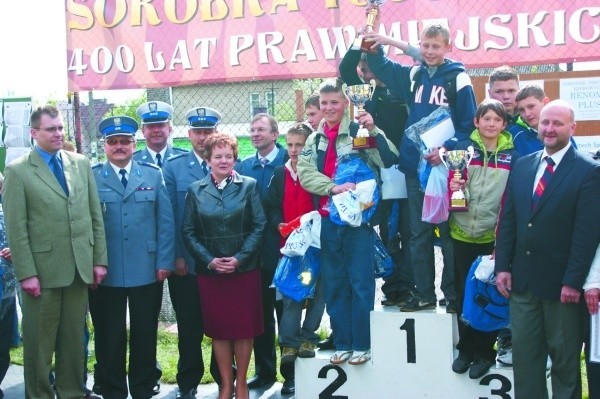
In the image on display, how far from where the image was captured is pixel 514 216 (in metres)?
4.35

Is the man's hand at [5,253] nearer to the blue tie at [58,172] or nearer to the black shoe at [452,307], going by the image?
the blue tie at [58,172]

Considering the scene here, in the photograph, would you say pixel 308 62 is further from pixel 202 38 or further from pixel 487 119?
pixel 487 119

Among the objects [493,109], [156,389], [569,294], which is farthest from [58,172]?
[569,294]

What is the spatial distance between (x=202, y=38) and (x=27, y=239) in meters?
3.40

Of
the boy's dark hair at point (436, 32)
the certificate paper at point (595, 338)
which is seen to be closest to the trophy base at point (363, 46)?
the boy's dark hair at point (436, 32)

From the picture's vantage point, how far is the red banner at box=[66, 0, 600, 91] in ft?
22.4

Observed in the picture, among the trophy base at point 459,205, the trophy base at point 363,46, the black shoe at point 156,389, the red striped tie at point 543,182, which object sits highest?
the trophy base at point 363,46

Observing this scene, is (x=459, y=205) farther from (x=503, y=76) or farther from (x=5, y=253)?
(x=5, y=253)

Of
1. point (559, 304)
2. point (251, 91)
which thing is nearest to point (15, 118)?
point (251, 91)

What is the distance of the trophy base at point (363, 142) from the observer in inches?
195

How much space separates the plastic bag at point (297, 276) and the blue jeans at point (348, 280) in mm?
91

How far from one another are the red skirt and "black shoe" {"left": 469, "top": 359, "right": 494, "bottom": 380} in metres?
1.43

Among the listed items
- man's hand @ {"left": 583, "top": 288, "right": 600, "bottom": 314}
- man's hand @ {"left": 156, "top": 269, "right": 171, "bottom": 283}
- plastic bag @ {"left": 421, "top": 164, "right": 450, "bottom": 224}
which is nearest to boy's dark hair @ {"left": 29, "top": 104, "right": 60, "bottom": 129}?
man's hand @ {"left": 156, "top": 269, "right": 171, "bottom": 283}

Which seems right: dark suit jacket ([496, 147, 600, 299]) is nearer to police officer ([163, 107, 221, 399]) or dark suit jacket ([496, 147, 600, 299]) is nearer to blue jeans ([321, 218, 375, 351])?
blue jeans ([321, 218, 375, 351])
